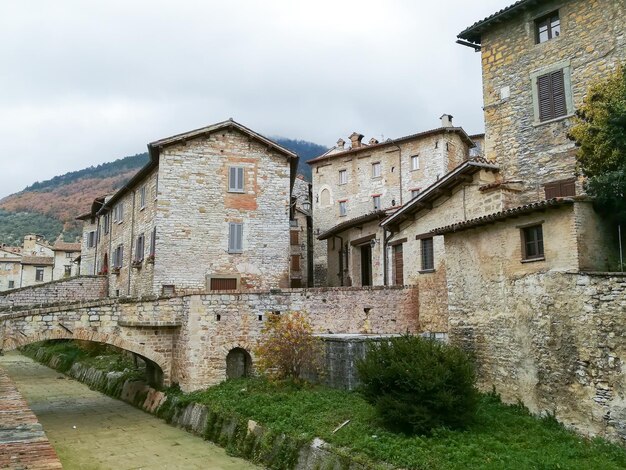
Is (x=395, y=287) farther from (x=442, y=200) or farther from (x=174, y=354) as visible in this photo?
(x=174, y=354)

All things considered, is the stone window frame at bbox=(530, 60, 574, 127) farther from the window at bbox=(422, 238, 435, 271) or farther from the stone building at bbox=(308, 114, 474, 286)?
the stone building at bbox=(308, 114, 474, 286)

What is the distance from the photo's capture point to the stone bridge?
59.2 feet

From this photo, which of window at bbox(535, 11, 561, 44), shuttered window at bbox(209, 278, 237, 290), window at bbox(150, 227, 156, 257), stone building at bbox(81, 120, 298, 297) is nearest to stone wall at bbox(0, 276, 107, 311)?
window at bbox(150, 227, 156, 257)

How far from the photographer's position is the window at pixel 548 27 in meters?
17.6

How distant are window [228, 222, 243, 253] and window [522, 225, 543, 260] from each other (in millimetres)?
14543

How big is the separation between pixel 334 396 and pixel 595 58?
41.4 ft

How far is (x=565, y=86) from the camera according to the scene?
17016 millimetres

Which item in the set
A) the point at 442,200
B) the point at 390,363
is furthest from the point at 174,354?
the point at 442,200

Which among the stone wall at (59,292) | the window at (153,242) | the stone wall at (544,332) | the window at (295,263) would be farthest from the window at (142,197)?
the stone wall at (544,332)

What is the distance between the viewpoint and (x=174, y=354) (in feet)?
65.2

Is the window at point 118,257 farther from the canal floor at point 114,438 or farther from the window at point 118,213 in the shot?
the canal floor at point 114,438

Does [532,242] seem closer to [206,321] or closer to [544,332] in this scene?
[544,332]

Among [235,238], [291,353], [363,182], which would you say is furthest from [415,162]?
[291,353]

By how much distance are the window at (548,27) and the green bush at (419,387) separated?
11102 mm
